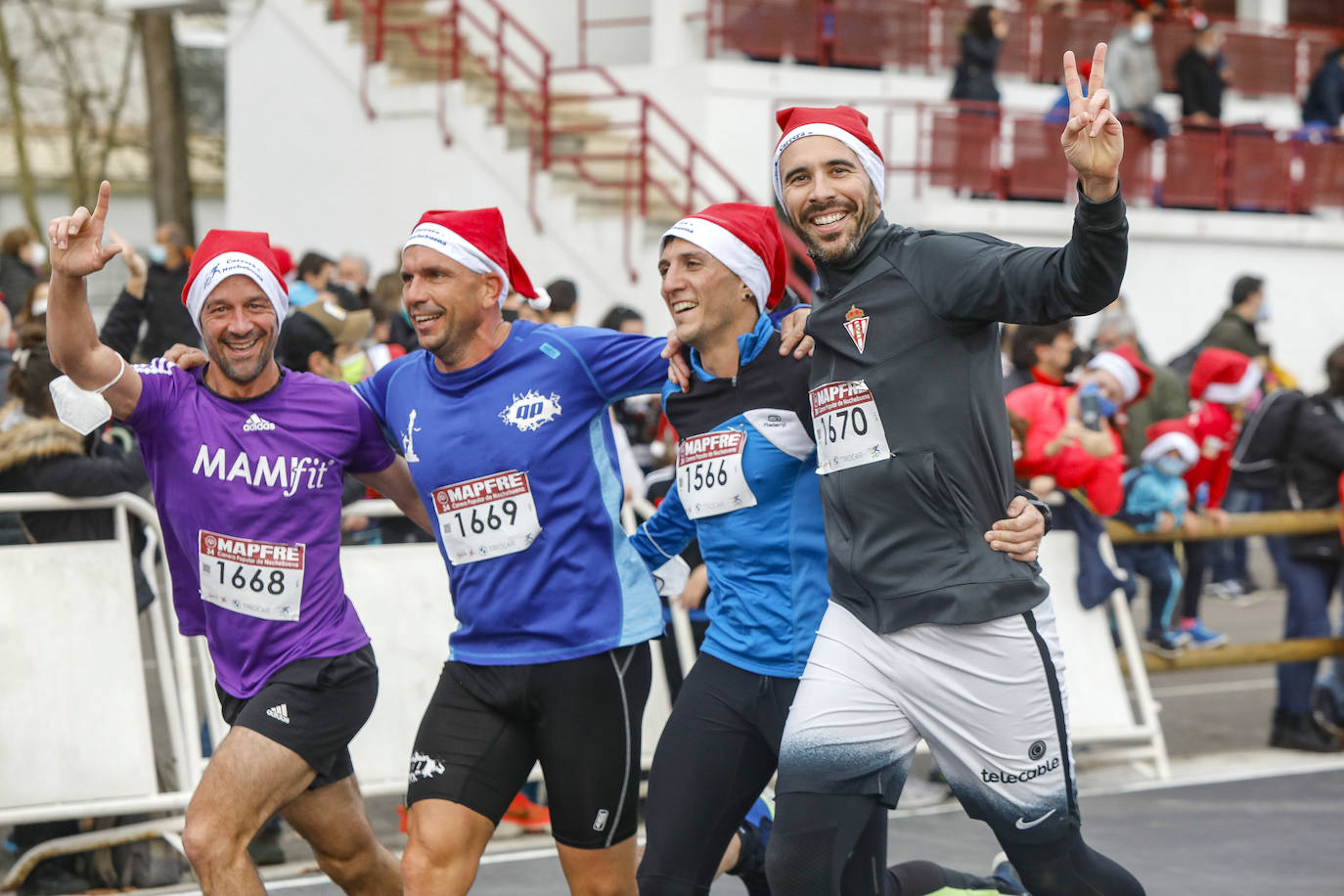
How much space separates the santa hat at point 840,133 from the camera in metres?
4.27

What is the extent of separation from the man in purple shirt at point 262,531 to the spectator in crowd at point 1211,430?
6125 millimetres

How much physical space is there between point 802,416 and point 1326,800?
14.0 feet

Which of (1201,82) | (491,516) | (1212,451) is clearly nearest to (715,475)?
(491,516)

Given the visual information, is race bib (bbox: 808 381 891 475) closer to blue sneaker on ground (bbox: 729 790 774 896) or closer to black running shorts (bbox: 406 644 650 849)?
black running shorts (bbox: 406 644 650 849)

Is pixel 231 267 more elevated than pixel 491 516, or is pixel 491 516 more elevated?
pixel 231 267

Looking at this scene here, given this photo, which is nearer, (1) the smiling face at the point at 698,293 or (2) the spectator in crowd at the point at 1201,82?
(1) the smiling face at the point at 698,293

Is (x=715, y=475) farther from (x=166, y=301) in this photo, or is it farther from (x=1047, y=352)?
(x=166, y=301)

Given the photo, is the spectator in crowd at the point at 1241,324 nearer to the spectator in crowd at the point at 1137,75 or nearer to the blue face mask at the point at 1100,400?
the blue face mask at the point at 1100,400

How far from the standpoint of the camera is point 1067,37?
20.7m

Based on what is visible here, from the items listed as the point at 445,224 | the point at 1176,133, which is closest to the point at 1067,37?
the point at 1176,133

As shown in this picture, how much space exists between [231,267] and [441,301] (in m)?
0.61

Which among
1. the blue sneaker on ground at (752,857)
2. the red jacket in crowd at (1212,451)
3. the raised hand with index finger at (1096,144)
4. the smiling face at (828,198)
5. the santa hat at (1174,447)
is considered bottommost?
the blue sneaker on ground at (752,857)

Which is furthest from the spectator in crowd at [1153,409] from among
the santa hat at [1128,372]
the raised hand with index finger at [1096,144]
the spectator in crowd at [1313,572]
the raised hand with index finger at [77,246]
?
the raised hand with index finger at [77,246]

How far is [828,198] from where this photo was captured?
4.20 m
